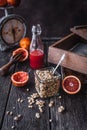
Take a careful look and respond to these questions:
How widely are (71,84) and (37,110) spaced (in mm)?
188

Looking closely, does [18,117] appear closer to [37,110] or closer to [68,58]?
[37,110]

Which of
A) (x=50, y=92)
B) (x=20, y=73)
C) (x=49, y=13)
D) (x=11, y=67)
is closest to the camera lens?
(x=50, y=92)

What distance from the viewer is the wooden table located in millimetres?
855

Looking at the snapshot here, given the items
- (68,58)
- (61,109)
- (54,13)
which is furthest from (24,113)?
(54,13)

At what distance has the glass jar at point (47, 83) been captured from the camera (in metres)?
0.94

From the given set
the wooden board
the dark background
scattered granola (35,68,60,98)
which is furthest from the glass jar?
the dark background

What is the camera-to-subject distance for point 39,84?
95 cm

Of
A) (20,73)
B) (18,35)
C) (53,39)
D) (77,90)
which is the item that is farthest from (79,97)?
(53,39)

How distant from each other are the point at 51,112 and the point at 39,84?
116mm

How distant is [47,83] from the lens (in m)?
0.94

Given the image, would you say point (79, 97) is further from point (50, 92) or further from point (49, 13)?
point (49, 13)

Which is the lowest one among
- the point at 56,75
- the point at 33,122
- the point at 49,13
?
the point at 33,122

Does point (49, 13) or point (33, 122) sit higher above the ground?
point (49, 13)

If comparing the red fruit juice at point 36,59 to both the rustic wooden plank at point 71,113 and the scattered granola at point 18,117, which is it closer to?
the rustic wooden plank at point 71,113
